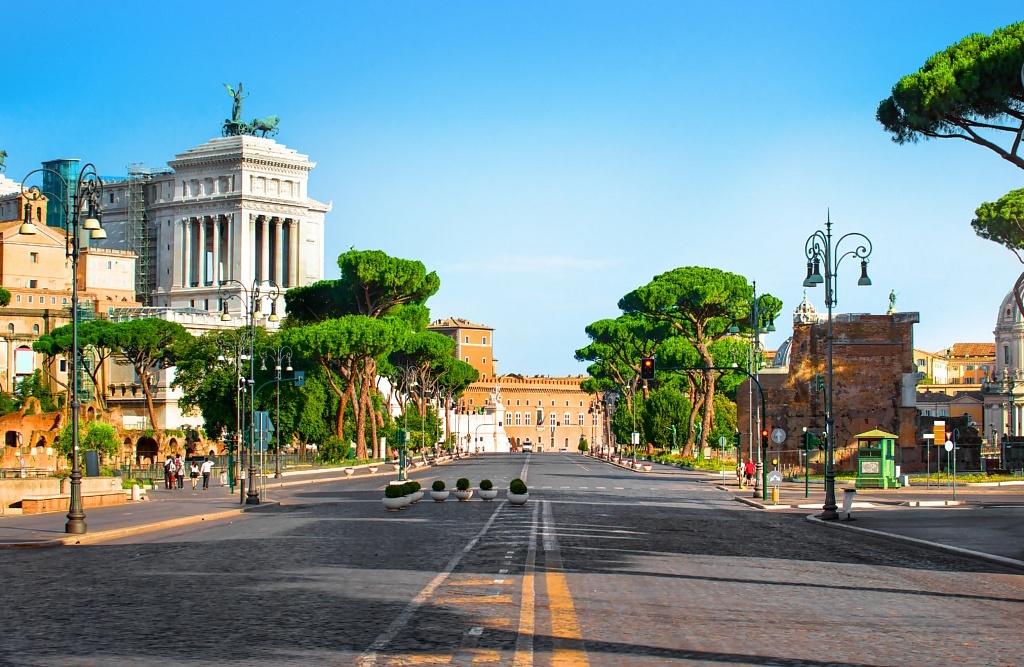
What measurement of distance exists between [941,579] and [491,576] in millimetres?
6046

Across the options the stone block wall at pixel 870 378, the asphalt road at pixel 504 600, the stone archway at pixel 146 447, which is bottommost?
the stone archway at pixel 146 447

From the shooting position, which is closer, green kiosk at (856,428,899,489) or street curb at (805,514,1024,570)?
street curb at (805,514,1024,570)

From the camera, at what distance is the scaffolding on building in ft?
502

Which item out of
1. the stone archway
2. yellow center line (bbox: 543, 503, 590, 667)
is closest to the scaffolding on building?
the stone archway

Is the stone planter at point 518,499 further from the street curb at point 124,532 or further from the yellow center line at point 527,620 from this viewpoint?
the yellow center line at point 527,620

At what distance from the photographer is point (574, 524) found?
29844 millimetres

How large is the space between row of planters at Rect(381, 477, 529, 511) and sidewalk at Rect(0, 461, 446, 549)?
421cm

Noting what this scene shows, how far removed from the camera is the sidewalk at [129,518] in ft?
85.1

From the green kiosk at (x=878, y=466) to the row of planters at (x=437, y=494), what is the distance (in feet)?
54.7

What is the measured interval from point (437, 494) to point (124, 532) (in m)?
15.9

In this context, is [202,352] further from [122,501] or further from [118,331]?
[122,501]

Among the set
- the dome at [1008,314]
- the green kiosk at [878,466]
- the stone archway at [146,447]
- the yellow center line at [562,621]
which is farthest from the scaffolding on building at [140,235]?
the yellow center line at [562,621]

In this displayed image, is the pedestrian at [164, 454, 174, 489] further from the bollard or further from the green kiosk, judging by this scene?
the bollard

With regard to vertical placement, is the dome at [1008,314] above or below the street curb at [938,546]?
above
